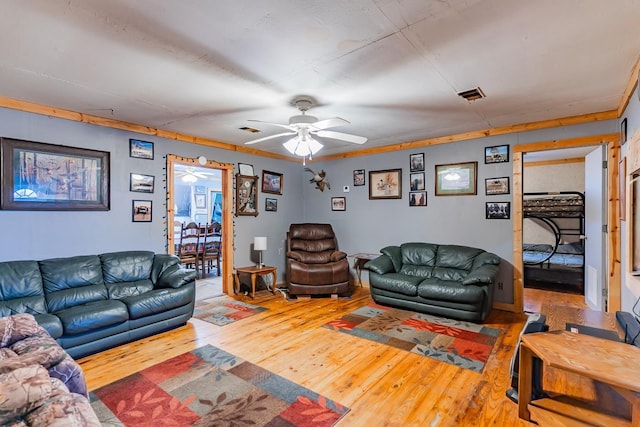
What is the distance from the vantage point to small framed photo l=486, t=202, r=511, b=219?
4516 millimetres

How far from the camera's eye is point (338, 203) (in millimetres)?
6383

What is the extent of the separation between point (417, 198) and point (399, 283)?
5.37 feet

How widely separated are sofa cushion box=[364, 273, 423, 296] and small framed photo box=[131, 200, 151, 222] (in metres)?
3.42

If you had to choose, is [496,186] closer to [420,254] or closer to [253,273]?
[420,254]

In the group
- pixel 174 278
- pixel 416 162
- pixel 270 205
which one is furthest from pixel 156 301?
pixel 416 162

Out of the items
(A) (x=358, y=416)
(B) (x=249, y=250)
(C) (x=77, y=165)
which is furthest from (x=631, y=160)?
(C) (x=77, y=165)

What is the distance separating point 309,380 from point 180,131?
3.85 meters

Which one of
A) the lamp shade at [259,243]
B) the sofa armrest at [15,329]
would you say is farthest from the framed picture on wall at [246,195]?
the sofa armrest at [15,329]

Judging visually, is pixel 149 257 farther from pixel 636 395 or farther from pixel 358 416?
pixel 636 395

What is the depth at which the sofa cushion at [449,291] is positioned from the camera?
12.7 ft

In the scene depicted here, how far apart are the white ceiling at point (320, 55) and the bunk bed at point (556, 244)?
124 inches

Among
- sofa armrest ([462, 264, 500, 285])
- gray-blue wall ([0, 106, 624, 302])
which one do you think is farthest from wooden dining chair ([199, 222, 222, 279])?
sofa armrest ([462, 264, 500, 285])

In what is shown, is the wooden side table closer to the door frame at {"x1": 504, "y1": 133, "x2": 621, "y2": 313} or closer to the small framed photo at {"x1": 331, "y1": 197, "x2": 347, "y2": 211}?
the small framed photo at {"x1": 331, "y1": 197, "x2": 347, "y2": 211}

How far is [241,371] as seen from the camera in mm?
2770
